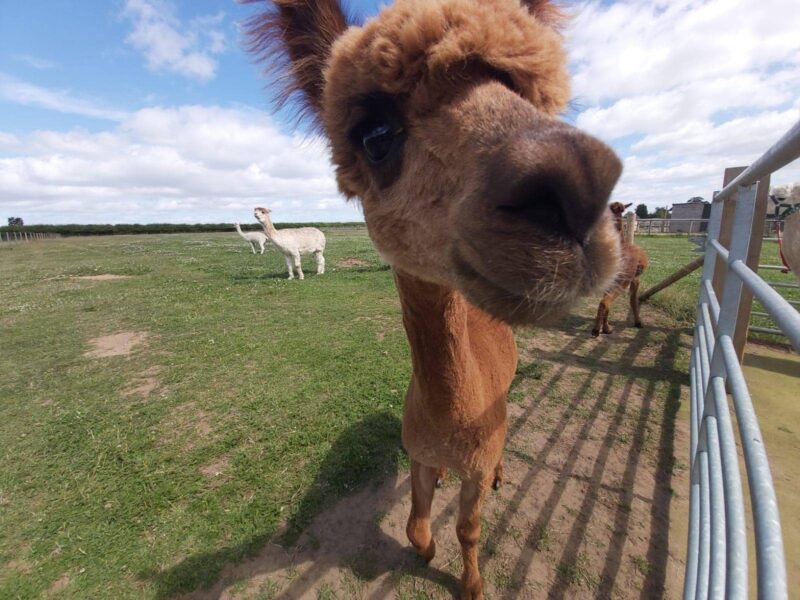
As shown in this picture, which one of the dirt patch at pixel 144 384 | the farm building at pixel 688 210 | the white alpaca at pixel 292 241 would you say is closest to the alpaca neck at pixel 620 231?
the dirt patch at pixel 144 384

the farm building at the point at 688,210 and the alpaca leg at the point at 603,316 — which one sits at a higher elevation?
the farm building at the point at 688,210

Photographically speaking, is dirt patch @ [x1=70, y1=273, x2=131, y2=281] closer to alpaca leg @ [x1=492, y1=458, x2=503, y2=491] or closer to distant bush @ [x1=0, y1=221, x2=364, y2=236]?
alpaca leg @ [x1=492, y1=458, x2=503, y2=491]

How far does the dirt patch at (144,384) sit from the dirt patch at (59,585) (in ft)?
8.64

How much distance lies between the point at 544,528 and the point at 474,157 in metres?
2.61

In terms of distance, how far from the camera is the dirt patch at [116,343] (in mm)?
6430

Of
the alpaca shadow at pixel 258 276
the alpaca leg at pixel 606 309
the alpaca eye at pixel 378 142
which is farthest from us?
the alpaca shadow at pixel 258 276

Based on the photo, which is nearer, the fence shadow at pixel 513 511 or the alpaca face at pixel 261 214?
the fence shadow at pixel 513 511

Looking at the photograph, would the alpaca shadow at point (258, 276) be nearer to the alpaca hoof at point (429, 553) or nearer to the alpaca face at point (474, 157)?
the alpaca hoof at point (429, 553)

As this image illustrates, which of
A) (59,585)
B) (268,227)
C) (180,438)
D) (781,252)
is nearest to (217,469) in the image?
(180,438)

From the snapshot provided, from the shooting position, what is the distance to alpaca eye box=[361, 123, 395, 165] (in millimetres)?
1429

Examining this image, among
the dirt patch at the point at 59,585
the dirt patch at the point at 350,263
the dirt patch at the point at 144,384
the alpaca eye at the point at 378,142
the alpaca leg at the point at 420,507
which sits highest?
the alpaca eye at the point at 378,142

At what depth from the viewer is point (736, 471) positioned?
1196mm

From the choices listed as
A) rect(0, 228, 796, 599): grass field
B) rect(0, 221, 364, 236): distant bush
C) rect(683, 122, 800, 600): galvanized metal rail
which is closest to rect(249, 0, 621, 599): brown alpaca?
rect(683, 122, 800, 600): galvanized metal rail

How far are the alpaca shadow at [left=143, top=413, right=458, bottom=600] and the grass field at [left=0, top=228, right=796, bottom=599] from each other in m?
0.02
